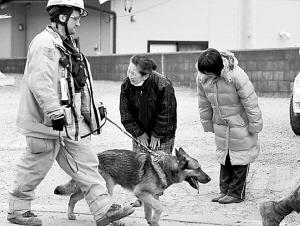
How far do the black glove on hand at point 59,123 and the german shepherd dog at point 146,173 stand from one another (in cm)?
91

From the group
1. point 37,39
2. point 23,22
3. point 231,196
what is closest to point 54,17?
point 37,39

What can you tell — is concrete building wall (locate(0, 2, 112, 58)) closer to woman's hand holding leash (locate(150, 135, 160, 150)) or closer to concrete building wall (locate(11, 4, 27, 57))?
concrete building wall (locate(11, 4, 27, 57))

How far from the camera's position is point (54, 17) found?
557 cm

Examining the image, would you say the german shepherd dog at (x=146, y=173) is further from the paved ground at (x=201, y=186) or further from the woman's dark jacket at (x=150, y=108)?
the woman's dark jacket at (x=150, y=108)

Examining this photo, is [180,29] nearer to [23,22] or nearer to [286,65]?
[23,22]

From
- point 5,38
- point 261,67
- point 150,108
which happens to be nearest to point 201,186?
point 150,108

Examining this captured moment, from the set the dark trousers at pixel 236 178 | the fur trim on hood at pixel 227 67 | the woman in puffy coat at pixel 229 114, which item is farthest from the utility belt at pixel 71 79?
the dark trousers at pixel 236 178

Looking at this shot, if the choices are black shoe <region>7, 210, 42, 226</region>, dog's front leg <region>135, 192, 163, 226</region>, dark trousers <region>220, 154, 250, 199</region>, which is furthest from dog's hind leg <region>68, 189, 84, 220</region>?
dark trousers <region>220, 154, 250, 199</region>

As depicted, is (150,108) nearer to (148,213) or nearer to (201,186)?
(148,213)

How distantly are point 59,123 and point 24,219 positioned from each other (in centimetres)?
104

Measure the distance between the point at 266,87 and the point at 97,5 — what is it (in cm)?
1017

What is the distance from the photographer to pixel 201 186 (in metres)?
7.72

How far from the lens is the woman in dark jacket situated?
20.5ft

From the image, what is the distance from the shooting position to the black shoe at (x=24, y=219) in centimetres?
575
